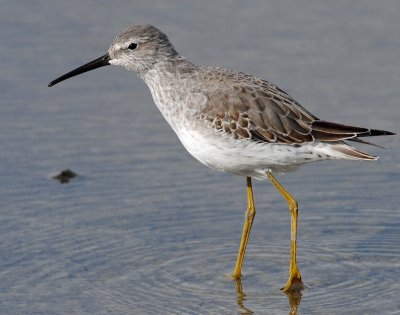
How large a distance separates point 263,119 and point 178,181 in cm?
229

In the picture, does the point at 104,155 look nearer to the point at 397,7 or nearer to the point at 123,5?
the point at 123,5

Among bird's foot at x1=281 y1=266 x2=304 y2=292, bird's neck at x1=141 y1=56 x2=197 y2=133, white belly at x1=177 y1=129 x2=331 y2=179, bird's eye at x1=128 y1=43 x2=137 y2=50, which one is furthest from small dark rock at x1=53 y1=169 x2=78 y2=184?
bird's foot at x1=281 y1=266 x2=304 y2=292

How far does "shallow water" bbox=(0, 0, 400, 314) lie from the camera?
11.2 metres

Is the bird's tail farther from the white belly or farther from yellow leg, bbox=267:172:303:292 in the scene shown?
yellow leg, bbox=267:172:303:292

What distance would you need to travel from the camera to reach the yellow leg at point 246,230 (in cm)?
1164

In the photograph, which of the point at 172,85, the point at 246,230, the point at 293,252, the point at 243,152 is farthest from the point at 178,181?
the point at 293,252

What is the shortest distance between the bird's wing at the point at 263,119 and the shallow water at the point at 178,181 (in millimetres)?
1380

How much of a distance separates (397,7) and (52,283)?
8387 millimetres

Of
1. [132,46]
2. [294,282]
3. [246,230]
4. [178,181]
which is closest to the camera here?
[294,282]

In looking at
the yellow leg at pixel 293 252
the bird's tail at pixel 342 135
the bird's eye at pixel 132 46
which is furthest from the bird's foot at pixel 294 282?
the bird's eye at pixel 132 46

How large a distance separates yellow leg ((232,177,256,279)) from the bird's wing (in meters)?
0.92

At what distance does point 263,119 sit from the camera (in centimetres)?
1147

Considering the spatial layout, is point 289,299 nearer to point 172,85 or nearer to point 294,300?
point 294,300

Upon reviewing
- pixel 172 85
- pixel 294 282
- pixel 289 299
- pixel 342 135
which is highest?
pixel 172 85
